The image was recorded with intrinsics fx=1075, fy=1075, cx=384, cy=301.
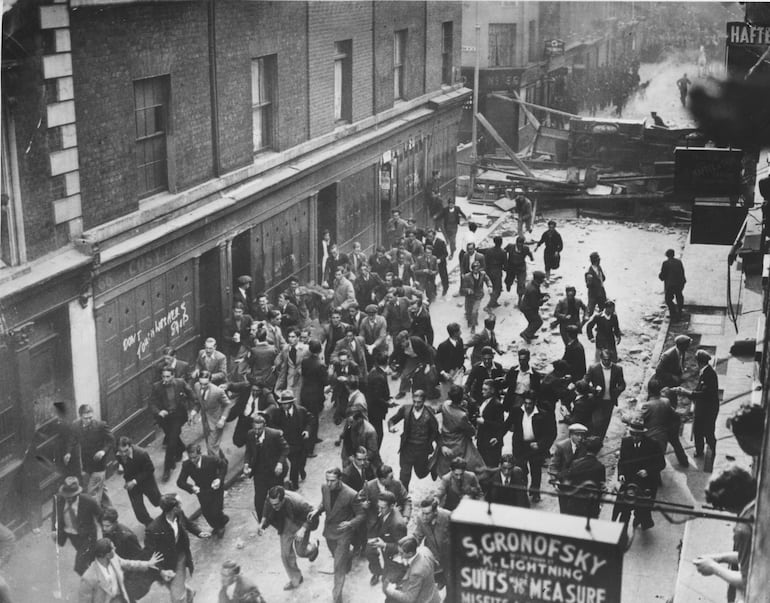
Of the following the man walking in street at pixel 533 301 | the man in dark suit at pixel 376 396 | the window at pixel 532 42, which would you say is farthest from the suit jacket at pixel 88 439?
the window at pixel 532 42

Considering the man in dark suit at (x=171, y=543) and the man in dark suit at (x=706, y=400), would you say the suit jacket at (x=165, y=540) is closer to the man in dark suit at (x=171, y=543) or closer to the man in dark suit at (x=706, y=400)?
the man in dark suit at (x=171, y=543)

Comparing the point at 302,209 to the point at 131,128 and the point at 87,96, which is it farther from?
the point at 87,96

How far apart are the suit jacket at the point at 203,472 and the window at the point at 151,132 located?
16.4 ft

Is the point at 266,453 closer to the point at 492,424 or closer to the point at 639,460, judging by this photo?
the point at 492,424

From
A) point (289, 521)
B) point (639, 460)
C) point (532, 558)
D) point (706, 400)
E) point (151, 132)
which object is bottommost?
point (289, 521)

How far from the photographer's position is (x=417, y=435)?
509 inches

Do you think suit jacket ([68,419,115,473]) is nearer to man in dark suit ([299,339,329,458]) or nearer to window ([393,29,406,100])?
man in dark suit ([299,339,329,458])

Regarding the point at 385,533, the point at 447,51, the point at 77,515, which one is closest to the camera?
the point at 385,533

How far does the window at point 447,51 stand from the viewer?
3028 cm

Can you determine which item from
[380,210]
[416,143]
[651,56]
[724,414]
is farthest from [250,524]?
[651,56]

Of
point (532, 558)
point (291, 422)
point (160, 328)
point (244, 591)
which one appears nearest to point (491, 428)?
point (291, 422)

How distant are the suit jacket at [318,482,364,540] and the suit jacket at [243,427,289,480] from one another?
135 centimetres

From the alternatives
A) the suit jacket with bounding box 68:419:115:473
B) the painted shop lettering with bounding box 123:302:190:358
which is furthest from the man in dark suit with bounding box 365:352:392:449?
the suit jacket with bounding box 68:419:115:473

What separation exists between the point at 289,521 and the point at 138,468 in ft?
6.62
